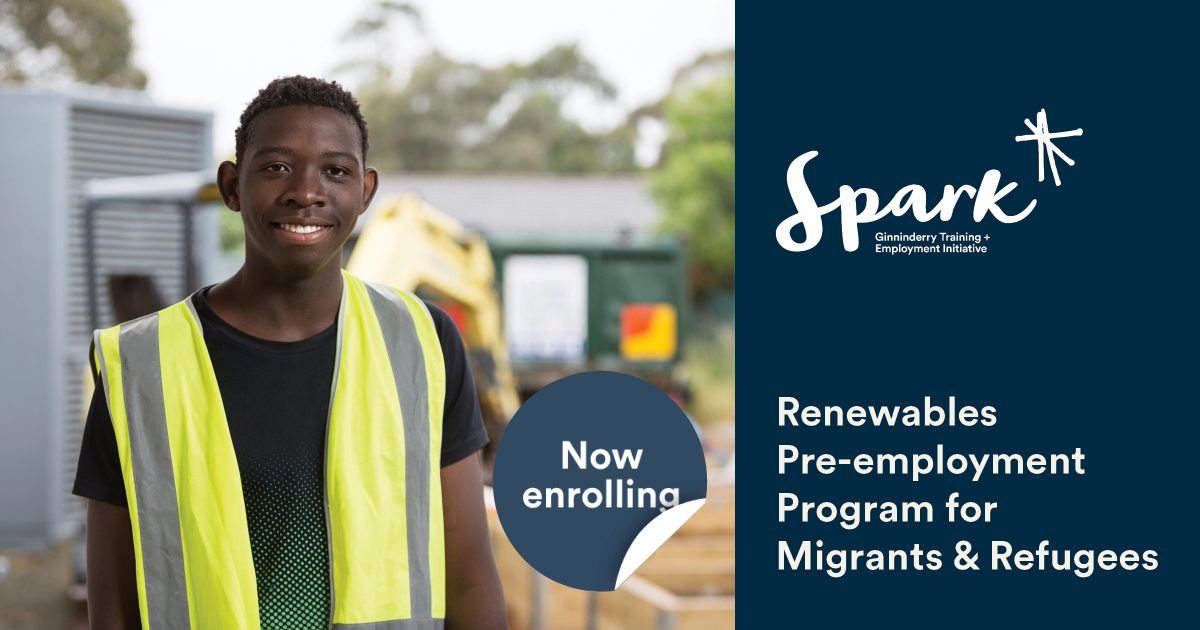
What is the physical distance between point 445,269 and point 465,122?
23802 millimetres

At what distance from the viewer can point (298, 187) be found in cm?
167

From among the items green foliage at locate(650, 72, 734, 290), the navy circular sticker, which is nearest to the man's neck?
the navy circular sticker

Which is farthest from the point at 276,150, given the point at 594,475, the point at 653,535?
the point at 653,535

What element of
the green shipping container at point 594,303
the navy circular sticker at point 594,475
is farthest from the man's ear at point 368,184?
the green shipping container at point 594,303

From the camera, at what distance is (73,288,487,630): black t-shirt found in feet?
5.54

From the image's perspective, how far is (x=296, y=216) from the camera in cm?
166

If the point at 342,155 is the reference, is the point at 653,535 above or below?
below

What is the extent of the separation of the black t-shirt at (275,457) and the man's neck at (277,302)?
2 centimetres

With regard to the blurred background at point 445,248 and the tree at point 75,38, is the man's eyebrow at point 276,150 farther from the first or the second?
the tree at point 75,38

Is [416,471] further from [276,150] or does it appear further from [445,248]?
[445,248]
